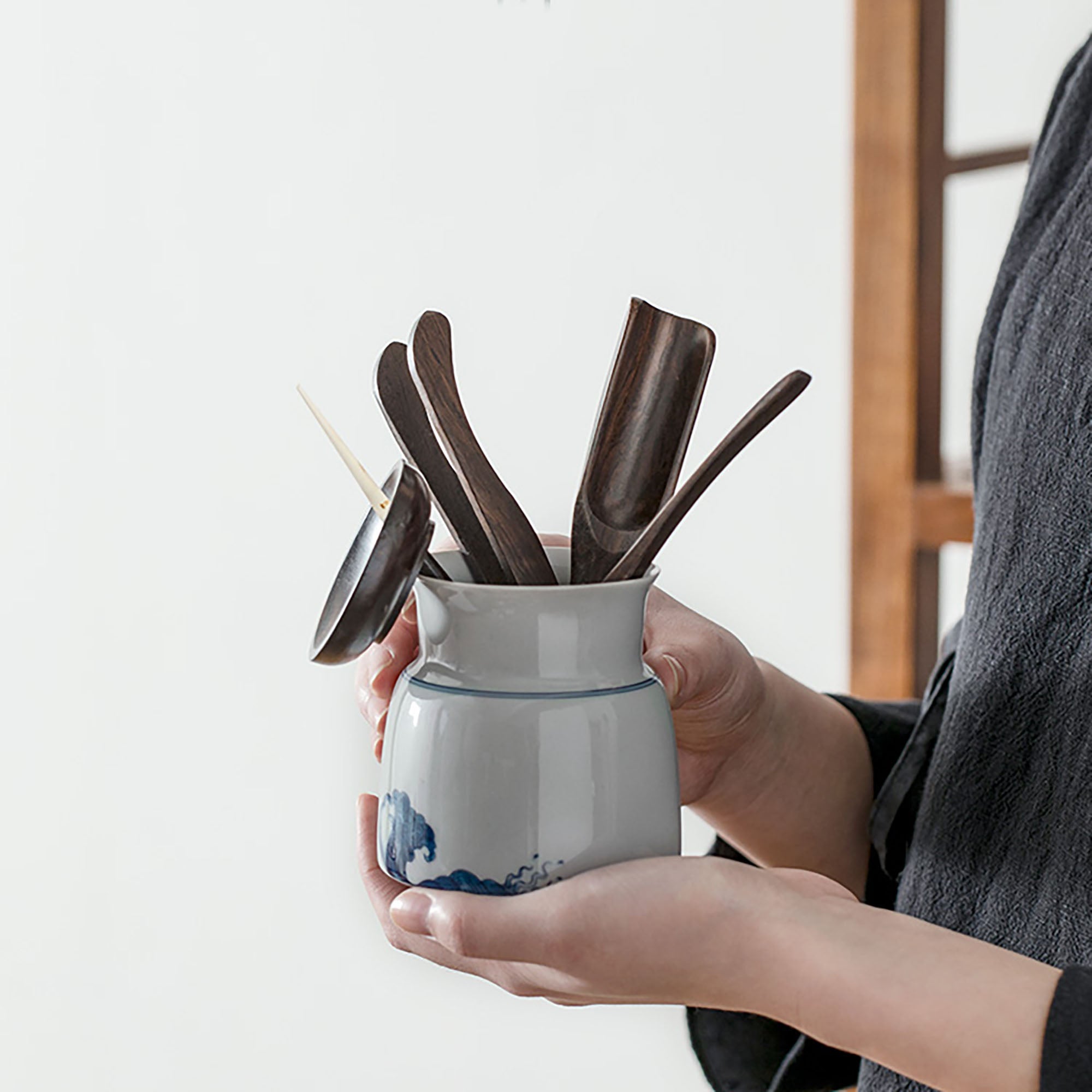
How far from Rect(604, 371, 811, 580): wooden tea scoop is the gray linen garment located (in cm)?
17

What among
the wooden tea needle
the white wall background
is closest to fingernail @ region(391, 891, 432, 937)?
the wooden tea needle

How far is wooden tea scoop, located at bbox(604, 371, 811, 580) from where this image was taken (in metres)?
0.43

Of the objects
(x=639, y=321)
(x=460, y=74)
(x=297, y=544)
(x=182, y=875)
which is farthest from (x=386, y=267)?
(x=639, y=321)

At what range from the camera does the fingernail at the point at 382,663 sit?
0.53 metres

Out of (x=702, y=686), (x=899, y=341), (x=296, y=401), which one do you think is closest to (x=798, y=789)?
(x=702, y=686)

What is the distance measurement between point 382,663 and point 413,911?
0.45 ft

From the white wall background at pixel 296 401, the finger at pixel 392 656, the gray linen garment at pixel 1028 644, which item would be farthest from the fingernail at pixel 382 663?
the white wall background at pixel 296 401

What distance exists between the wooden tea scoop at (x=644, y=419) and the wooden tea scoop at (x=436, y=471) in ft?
0.13

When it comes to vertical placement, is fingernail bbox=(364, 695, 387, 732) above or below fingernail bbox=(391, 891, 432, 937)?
above

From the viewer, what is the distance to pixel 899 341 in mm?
890

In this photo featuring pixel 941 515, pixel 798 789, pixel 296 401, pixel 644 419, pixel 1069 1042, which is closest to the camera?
pixel 1069 1042

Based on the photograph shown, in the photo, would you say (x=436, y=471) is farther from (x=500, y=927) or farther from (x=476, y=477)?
(x=500, y=927)

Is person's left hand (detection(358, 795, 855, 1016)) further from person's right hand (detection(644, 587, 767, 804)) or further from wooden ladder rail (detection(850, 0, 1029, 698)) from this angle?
wooden ladder rail (detection(850, 0, 1029, 698))

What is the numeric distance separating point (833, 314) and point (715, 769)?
0.60 meters
